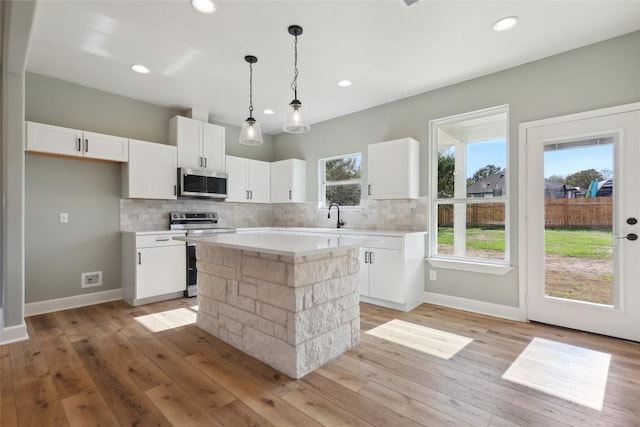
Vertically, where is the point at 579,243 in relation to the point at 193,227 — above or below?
below

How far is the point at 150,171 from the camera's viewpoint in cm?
397

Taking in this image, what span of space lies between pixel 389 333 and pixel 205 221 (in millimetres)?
3196

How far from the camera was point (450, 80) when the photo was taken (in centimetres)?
357

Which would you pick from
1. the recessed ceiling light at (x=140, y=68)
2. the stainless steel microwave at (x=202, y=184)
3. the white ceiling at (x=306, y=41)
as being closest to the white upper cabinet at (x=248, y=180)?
the stainless steel microwave at (x=202, y=184)

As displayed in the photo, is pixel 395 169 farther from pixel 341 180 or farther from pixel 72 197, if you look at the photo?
pixel 72 197

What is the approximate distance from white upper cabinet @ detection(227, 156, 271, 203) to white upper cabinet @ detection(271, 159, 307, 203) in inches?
5.4

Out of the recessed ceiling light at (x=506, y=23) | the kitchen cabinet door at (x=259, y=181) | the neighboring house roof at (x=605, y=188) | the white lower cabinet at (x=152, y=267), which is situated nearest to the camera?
the recessed ceiling light at (x=506, y=23)

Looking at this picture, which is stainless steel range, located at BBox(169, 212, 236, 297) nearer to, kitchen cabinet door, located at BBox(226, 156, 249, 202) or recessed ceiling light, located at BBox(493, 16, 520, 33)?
kitchen cabinet door, located at BBox(226, 156, 249, 202)

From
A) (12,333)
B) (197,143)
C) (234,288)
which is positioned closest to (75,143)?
(197,143)

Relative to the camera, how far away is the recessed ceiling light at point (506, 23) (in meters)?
2.45

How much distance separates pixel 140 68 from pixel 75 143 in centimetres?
111

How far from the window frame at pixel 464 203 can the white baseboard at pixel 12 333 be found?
4171mm

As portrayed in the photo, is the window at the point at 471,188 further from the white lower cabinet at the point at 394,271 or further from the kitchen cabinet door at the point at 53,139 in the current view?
the kitchen cabinet door at the point at 53,139

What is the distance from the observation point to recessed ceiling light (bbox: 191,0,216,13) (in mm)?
2238
